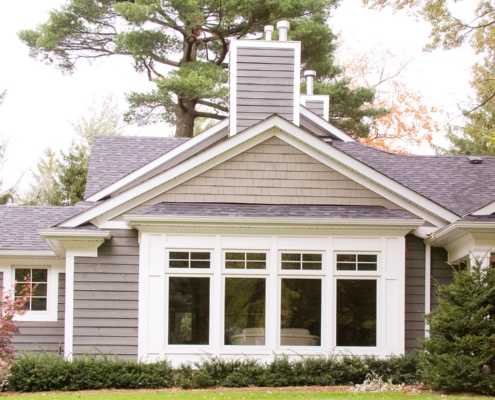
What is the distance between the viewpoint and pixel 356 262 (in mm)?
13867

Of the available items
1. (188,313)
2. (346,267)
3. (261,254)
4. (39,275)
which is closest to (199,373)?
(188,313)

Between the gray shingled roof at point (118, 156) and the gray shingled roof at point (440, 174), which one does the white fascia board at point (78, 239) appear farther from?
the gray shingled roof at point (440, 174)

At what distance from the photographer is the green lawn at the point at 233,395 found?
11.3 m

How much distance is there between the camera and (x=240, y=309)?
45.0 feet

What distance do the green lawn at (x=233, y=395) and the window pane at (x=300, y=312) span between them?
1467 mm

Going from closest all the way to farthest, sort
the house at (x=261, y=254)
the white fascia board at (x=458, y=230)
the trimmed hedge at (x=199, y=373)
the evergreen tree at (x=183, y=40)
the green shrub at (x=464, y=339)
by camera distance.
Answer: the green shrub at (x=464, y=339) < the trimmed hedge at (x=199, y=373) < the white fascia board at (x=458, y=230) < the house at (x=261, y=254) < the evergreen tree at (x=183, y=40)

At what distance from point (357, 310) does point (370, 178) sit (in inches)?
85.9

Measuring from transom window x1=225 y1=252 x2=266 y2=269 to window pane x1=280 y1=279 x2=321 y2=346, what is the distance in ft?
1.56

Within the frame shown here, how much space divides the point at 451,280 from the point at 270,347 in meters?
3.39

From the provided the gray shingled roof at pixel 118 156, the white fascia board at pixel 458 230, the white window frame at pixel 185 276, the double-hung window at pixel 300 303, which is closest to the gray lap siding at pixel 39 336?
the gray shingled roof at pixel 118 156

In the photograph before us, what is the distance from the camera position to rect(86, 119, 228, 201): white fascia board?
49.0 feet

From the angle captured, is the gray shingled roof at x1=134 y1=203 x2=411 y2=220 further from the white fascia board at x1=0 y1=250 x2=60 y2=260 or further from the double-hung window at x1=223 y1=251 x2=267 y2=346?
the white fascia board at x1=0 y1=250 x2=60 y2=260

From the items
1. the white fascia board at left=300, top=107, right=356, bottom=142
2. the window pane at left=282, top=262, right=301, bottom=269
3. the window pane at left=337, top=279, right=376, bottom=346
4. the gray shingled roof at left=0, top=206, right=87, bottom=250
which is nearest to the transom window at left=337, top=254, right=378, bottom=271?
the window pane at left=337, top=279, right=376, bottom=346

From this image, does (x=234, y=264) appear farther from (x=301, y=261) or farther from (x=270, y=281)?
(x=301, y=261)
